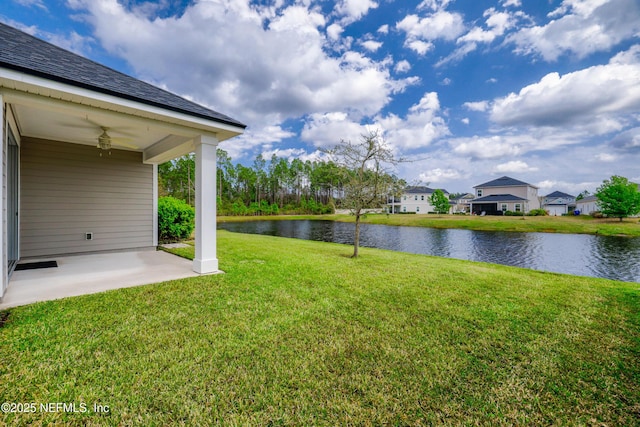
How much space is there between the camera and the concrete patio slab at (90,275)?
3.40 metres

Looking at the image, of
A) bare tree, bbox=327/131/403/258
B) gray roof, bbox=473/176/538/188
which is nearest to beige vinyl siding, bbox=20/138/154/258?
bare tree, bbox=327/131/403/258

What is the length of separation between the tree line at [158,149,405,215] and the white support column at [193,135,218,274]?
2699 centimetres

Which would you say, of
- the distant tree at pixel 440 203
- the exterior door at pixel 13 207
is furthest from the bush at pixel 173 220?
the distant tree at pixel 440 203

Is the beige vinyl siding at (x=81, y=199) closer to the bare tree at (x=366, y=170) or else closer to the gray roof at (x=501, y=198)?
A: the bare tree at (x=366, y=170)

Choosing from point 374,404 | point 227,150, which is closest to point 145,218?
point 374,404

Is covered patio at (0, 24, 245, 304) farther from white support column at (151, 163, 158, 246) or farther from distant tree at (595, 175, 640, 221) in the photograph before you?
distant tree at (595, 175, 640, 221)

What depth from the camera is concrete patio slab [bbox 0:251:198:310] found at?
340 cm

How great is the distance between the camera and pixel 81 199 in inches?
237

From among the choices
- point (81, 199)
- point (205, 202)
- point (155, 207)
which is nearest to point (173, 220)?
point (155, 207)

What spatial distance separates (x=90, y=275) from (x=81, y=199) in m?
2.88

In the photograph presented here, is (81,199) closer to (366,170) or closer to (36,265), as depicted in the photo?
(36,265)

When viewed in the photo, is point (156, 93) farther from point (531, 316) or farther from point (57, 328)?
point (531, 316)

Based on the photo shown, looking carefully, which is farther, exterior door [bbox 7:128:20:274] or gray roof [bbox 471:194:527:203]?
gray roof [bbox 471:194:527:203]

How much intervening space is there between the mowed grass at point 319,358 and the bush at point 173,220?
4.65 metres
